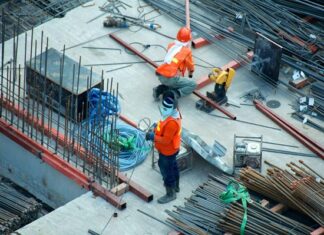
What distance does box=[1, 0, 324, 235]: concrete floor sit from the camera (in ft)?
73.7

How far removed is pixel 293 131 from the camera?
24812 mm

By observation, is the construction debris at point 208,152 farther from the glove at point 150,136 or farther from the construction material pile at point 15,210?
the construction material pile at point 15,210

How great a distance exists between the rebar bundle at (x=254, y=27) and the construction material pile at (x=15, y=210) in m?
6.31

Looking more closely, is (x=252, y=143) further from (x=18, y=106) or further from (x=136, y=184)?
(x=18, y=106)

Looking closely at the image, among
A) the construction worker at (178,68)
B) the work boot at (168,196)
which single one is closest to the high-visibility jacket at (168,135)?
the work boot at (168,196)

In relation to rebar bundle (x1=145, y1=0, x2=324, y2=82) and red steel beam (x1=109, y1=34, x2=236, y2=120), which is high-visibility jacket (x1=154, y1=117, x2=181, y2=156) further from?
rebar bundle (x1=145, y1=0, x2=324, y2=82)

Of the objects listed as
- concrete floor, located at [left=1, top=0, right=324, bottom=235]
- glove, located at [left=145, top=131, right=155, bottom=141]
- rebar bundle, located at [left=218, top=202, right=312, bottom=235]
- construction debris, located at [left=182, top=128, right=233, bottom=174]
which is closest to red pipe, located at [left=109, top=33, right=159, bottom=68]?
concrete floor, located at [left=1, top=0, right=324, bottom=235]

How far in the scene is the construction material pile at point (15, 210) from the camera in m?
22.6

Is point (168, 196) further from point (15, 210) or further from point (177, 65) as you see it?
point (177, 65)

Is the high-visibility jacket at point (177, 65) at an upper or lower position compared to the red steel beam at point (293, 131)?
upper

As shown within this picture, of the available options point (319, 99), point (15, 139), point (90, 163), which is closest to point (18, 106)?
point (15, 139)

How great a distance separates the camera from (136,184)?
76.1ft

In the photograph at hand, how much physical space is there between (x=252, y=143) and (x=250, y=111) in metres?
1.76

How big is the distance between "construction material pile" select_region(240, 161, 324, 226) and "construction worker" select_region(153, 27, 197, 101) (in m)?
3.10
